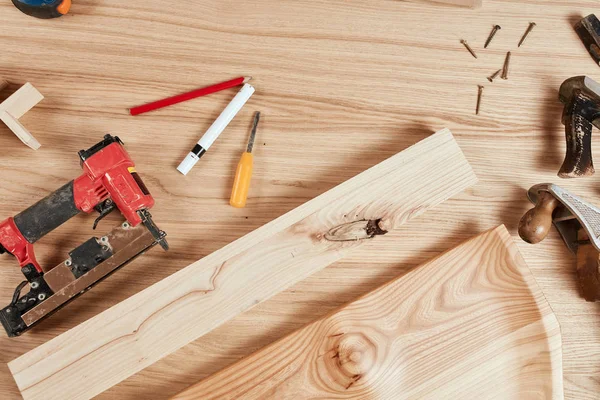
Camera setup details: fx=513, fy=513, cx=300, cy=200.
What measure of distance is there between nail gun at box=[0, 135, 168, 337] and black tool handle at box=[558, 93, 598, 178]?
0.78 metres

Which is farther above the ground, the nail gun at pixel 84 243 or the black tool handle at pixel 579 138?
the black tool handle at pixel 579 138

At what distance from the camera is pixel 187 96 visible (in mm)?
962

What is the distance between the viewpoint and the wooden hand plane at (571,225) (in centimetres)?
91

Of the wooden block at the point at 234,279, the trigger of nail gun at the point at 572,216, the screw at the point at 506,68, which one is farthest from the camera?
the screw at the point at 506,68

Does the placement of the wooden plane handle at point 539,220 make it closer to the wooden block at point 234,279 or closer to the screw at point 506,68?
the wooden block at point 234,279

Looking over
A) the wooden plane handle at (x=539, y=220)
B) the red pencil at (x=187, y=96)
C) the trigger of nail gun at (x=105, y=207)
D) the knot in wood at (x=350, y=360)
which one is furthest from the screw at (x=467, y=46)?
the trigger of nail gun at (x=105, y=207)

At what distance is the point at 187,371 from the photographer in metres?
0.88

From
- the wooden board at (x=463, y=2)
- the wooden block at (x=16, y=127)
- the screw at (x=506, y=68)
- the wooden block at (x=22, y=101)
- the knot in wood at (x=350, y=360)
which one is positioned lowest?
the knot in wood at (x=350, y=360)

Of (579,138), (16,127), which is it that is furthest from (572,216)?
(16,127)

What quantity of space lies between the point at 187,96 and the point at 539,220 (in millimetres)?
683

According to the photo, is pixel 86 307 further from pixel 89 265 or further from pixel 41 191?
pixel 41 191

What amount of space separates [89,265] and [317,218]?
385 mm

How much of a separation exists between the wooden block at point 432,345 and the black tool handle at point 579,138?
21cm

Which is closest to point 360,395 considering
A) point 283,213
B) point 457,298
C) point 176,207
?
point 457,298
